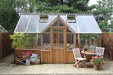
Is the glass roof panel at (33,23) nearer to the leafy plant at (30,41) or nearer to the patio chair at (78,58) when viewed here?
the leafy plant at (30,41)

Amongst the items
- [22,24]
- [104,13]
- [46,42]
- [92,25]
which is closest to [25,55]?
[46,42]

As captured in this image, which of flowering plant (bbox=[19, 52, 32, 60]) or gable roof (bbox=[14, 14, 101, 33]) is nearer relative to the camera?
flowering plant (bbox=[19, 52, 32, 60])

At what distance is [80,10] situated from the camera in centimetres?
1528

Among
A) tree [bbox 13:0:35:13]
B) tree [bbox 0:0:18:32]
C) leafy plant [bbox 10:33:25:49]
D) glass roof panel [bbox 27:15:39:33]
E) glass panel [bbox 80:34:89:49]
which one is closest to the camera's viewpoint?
leafy plant [bbox 10:33:25:49]

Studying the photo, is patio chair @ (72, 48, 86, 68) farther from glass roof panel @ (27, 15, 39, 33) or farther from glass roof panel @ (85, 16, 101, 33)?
glass roof panel @ (27, 15, 39, 33)

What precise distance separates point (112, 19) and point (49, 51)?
35.7ft

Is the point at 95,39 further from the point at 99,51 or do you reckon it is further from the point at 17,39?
the point at 17,39

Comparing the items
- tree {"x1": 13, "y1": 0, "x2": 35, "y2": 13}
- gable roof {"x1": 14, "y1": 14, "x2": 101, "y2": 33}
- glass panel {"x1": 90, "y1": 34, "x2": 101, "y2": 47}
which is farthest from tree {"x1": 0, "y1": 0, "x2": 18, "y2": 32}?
glass panel {"x1": 90, "y1": 34, "x2": 101, "y2": 47}

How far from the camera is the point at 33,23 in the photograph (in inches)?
357

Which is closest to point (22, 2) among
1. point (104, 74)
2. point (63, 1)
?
point (63, 1)

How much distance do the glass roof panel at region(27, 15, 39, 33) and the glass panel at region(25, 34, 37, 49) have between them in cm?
37

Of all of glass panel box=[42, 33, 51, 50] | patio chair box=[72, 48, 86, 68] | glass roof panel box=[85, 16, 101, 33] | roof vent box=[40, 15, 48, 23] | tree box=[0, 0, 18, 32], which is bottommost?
patio chair box=[72, 48, 86, 68]

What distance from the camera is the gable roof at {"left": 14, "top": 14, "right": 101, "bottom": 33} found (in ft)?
27.6

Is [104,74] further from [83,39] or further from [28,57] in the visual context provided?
[28,57]
